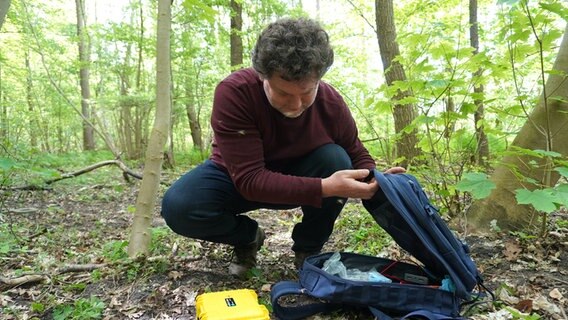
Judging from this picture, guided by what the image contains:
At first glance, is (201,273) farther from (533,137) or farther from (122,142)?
(122,142)

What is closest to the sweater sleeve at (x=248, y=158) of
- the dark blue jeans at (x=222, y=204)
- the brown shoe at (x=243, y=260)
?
the dark blue jeans at (x=222, y=204)

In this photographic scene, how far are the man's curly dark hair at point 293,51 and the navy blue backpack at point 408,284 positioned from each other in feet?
1.74

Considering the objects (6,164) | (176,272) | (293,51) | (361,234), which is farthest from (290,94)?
(6,164)

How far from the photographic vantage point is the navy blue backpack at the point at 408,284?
4.74 ft

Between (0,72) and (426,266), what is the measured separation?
14.2 m

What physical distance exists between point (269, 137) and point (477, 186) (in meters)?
0.99

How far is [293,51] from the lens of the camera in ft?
4.83

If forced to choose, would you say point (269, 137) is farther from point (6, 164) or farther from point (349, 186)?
point (6, 164)

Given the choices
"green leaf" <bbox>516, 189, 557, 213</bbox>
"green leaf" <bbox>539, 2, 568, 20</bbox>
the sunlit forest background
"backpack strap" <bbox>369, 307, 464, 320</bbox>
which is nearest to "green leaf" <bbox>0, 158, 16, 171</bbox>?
the sunlit forest background

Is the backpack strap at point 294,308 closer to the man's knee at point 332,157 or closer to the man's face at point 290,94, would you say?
the man's knee at point 332,157

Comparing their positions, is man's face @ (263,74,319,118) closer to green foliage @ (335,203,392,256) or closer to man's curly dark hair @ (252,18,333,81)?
man's curly dark hair @ (252,18,333,81)

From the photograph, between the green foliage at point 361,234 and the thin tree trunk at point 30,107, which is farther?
the thin tree trunk at point 30,107

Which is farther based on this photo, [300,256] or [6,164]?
[300,256]

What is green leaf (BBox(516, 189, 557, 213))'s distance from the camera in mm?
1459
